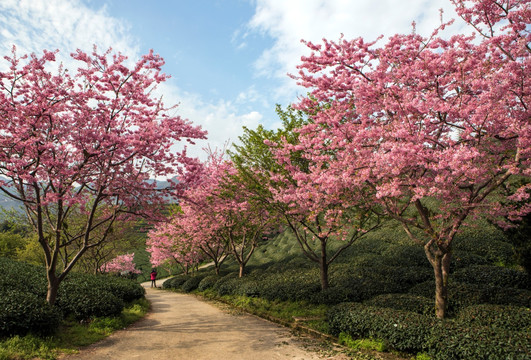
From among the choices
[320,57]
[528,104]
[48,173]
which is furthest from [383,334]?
[48,173]

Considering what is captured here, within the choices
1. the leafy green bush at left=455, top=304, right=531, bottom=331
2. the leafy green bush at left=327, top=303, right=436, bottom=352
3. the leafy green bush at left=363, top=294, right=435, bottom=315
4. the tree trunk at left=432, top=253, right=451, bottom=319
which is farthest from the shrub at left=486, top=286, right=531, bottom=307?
the leafy green bush at left=327, top=303, right=436, bottom=352

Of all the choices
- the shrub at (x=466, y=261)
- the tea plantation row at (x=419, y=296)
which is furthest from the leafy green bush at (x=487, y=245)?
the shrub at (x=466, y=261)

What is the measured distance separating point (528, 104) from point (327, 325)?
7.45 m

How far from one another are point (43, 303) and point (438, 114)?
10.5 metres

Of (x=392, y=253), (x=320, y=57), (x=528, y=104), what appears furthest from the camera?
(x=392, y=253)

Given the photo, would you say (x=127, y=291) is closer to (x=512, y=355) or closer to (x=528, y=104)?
(x=512, y=355)

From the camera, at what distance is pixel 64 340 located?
8.02 meters

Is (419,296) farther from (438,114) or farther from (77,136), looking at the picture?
(77,136)

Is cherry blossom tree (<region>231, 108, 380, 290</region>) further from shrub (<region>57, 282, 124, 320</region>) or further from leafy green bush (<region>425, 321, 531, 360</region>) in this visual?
shrub (<region>57, 282, 124, 320</region>)

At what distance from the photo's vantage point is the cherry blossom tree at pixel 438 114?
6211 millimetres

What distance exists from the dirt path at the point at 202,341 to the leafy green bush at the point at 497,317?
3478 millimetres

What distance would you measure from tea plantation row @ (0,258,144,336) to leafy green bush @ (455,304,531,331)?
381 inches

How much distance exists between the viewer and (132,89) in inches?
380

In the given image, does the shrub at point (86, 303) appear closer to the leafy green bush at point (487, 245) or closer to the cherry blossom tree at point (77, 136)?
the cherry blossom tree at point (77, 136)
